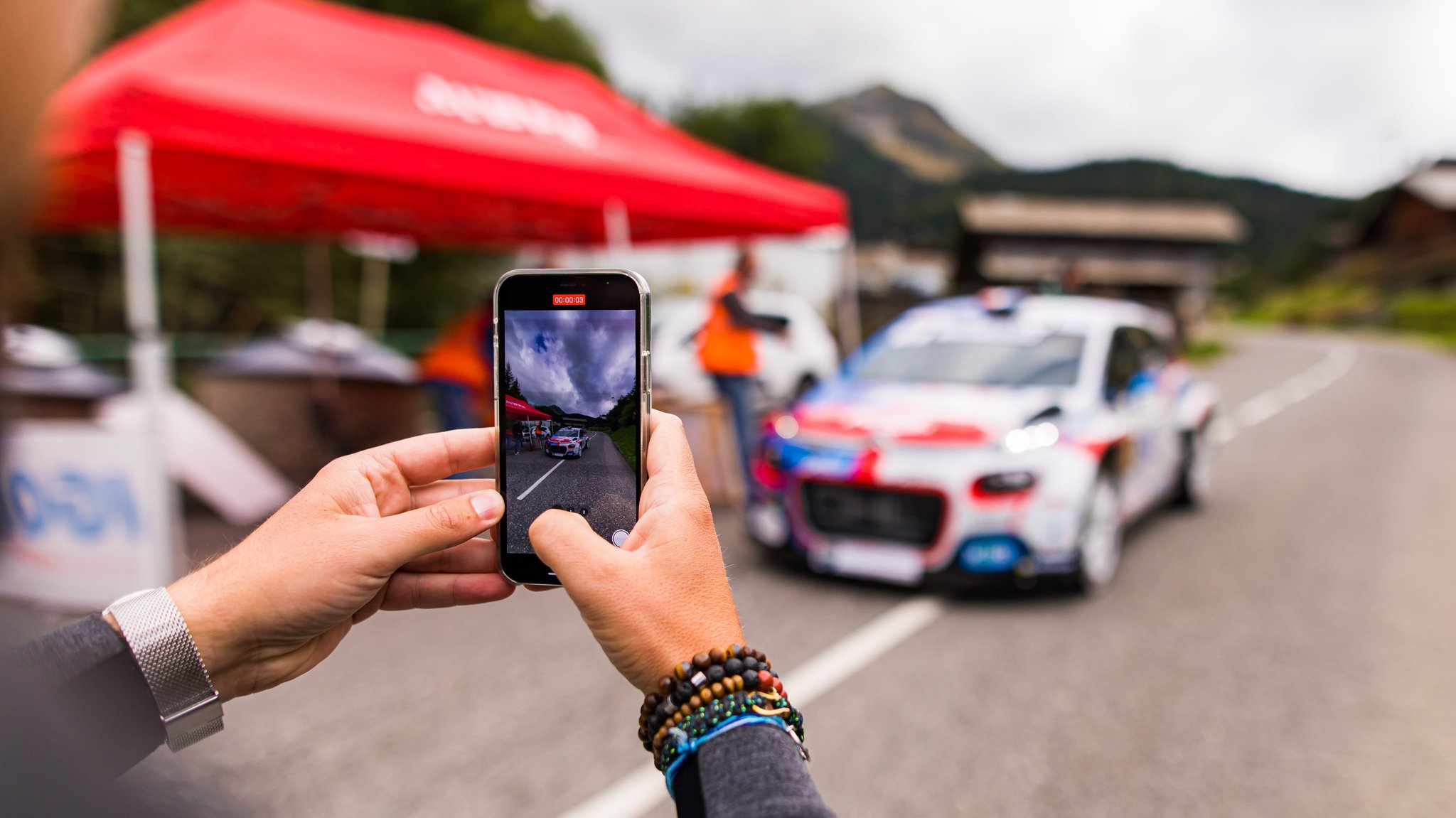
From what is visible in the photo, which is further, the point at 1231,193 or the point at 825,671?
the point at 1231,193

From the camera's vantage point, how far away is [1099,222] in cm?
4872

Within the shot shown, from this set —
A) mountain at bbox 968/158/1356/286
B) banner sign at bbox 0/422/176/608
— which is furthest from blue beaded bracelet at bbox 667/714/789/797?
mountain at bbox 968/158/1356/286

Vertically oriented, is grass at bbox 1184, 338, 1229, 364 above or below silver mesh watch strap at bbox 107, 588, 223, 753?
below

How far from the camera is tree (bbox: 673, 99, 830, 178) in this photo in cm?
4538

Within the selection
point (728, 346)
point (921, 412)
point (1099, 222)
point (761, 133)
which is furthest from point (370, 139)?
point (1099, 222)

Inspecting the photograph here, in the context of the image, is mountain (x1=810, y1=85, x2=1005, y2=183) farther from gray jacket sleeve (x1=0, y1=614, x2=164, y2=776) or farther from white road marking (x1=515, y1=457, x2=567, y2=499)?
gray jacket sleeve (x1=0, y1=614, x2=164, y2=776)

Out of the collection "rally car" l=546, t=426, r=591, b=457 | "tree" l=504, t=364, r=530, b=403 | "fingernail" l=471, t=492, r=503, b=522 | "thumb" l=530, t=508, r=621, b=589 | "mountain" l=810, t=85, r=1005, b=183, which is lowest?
"thumb" l=530, t=508, r=621, b=589

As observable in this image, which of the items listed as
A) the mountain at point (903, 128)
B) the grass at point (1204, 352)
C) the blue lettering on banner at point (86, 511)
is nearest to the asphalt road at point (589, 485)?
the mountain at point (903, 128)

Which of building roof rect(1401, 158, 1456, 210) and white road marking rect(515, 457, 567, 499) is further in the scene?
building roof rect(1401, 158, 1456, 210)

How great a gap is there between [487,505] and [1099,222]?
52075mm

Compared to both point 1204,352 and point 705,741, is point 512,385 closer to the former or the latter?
point 705,741

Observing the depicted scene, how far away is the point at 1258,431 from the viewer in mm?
11352

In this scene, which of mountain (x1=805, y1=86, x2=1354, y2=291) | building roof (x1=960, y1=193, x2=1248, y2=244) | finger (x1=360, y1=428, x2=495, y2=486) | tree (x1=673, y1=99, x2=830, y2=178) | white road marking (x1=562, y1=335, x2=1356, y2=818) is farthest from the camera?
building roof (x1=960, y1=193, x2=1248, y2=244)

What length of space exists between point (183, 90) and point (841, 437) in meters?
3.64
